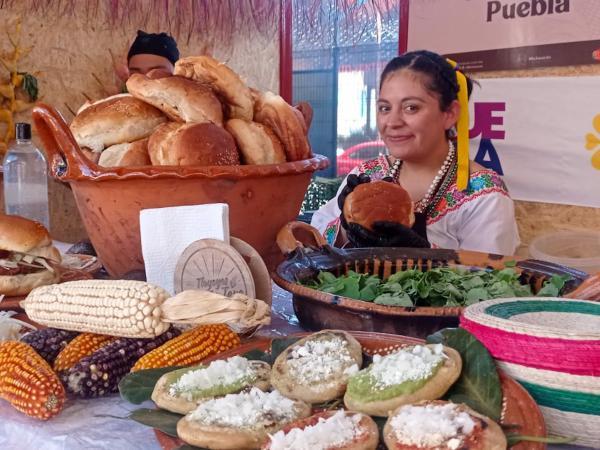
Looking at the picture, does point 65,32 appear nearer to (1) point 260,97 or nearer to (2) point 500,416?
(1) point 260,97

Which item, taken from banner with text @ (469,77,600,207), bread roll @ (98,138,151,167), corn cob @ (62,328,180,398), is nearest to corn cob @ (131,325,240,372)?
corn cob @ (62,328,180,398)

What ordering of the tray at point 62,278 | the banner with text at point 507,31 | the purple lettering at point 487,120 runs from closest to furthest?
the tray at point 62,278 → the banner with text at point 507,31 → the purple lettering at point 487,120

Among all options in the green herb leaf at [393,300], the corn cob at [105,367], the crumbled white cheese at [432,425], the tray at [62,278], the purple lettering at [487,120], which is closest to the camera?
the crumbled white cheese at [432,425]

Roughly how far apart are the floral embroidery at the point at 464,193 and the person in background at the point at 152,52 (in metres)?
1.90

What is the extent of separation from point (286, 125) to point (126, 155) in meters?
0.36

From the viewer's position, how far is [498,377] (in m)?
0.67

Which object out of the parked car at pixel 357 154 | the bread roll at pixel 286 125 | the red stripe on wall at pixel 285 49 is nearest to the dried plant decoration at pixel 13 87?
the red stripe on wall at pixel 285 49

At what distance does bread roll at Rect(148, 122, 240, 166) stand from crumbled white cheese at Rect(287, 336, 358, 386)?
540 millimetres

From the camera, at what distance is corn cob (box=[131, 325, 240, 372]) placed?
81 centimetres

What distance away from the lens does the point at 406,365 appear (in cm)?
67

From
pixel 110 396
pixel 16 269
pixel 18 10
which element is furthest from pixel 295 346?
pixel 18 10

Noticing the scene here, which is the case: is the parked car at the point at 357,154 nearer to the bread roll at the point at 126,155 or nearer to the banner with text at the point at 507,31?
the banner with text at the point at 507,31

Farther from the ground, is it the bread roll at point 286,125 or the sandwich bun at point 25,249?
the bread roll at point 286,125

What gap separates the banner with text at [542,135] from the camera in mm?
3068
